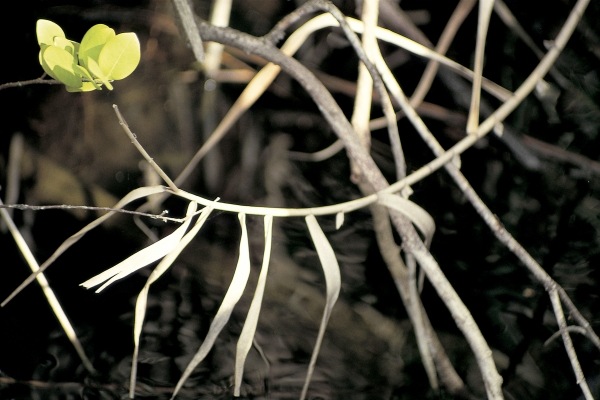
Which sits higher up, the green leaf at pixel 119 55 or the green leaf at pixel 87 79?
the green leaf at pixel 119 55

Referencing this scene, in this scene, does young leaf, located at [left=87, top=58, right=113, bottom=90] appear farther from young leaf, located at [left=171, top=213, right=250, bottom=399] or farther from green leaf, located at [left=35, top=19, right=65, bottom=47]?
young leaf, located at [left=171, top=213, right=250, bottom=399]

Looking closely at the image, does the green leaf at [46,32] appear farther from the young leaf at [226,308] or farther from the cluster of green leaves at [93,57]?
the young leaf at [226,308]

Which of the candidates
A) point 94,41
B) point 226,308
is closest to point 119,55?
point 94,41

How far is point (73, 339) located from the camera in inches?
31.0

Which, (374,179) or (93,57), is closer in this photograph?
(93,57)

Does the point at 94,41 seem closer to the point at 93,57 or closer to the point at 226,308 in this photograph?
the point at 93,57

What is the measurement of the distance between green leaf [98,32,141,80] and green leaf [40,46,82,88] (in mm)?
25

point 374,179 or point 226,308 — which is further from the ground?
point 374,179

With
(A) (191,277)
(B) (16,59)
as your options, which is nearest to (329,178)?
(A) (191,277)

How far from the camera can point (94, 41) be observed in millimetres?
553

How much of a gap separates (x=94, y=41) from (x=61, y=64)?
0.12 ft

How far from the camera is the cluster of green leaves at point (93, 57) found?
1.80ft

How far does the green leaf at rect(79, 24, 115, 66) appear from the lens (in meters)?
0.55

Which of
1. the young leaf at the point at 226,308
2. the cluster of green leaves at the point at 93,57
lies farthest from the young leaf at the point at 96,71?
the young leaf at the point at 226,308
